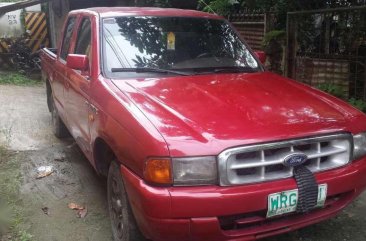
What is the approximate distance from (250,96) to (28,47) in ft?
36.8

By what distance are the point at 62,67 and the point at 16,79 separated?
7.29m

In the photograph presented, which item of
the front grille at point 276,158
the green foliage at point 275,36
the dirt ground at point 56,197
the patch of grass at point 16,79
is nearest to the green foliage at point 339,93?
the green foliage at point 275,36

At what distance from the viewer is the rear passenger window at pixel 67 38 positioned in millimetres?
5059

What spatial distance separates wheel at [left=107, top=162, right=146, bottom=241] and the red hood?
58 cm

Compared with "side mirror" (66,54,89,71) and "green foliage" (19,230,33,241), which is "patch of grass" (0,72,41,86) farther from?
"green foliage" (19,230,33,241)

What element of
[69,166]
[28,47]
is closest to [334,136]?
[69,166]

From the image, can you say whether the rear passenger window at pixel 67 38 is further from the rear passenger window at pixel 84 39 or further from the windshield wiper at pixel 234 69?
the windshield wiper at pixel 234 69

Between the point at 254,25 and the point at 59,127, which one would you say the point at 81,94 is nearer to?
the point at 59,127

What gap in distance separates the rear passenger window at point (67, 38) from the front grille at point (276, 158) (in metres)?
3.08

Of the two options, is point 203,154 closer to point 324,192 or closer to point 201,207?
point 201,207

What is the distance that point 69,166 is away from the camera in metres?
5.05

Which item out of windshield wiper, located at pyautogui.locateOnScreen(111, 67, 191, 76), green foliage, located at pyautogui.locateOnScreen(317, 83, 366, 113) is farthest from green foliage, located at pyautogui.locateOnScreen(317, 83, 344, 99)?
windshield wiper, located at pyautogui.locateOnScreen(111, 67, 191, 76)

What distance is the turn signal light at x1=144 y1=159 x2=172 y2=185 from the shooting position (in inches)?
98.1

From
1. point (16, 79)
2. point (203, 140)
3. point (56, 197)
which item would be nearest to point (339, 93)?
point (56, 197)
